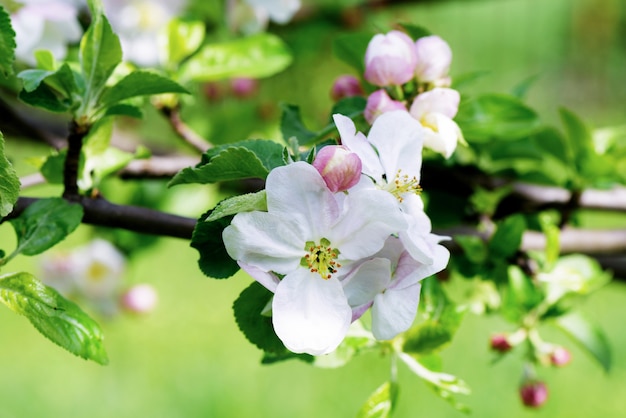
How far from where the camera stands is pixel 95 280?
133 cm

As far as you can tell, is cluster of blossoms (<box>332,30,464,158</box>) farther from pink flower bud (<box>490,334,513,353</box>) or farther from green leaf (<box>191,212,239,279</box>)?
pink flower bud (<box>490,334,513,353</box>)

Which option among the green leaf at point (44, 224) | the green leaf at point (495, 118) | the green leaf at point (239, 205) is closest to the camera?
the green leaf at point (239, 205)

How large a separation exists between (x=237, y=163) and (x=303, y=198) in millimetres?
47

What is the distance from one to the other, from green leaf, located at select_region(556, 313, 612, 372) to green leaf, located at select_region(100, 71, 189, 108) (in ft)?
1.59

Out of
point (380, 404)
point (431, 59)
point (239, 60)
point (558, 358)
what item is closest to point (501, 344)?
point (558, 358)

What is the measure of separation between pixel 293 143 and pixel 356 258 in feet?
0.27

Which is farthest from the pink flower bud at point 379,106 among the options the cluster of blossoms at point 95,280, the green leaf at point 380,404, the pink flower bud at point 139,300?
the pink flower bud at point 139,300

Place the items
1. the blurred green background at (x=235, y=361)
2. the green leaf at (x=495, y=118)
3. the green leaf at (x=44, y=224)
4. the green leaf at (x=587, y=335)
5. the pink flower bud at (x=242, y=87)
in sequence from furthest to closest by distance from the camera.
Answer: the blurred green background at (x=235, y=361)
the pink flower bud at (x=242, y=87)
the green leaf at (x=587, y=335)
the green leaf at (x=495, y=118)
the green leaf at (x=44, y=224)

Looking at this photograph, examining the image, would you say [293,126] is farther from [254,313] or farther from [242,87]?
[242,87]

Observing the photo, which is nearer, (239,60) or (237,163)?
(237,163)

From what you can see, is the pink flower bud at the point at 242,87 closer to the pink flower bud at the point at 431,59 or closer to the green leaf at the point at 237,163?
the pink flower bud at the point at 431,59

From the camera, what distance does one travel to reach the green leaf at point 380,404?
1.94 ft

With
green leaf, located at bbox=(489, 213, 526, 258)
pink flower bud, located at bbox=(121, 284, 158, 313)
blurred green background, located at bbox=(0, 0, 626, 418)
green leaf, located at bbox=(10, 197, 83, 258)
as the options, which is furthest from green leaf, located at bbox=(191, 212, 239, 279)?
pink flower bud, located at bbox=(121, 284, 158, 313)

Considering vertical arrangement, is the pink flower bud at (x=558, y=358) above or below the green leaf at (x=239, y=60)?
below
